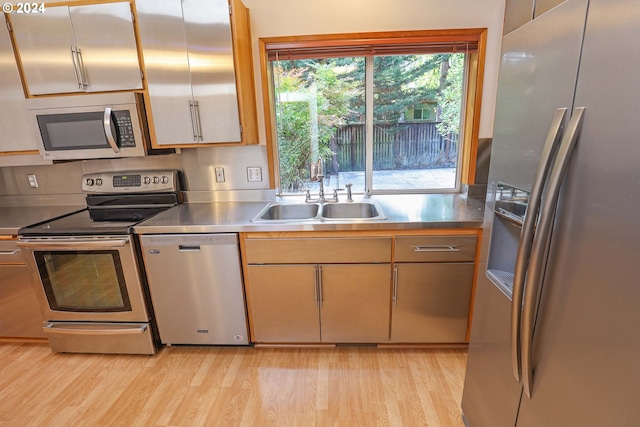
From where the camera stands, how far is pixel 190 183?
7.94 feet

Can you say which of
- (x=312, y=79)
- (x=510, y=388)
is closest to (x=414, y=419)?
(x=510, y=388)

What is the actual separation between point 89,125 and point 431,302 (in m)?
2.39

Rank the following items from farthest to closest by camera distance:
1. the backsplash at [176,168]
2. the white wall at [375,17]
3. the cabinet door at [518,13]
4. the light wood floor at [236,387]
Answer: the backsplash at [176,168] → the white wall at [375,17] → the light wood floor at [236,387] → the cabinet door at [518,13]

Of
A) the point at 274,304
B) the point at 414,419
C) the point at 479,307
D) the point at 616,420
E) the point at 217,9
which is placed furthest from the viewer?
the point at 274,304

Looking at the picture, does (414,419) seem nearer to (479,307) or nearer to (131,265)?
(479,307)

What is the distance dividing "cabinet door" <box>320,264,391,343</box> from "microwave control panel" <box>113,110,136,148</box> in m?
1.46

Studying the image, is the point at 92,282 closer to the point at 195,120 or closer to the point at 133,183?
the point at 133,183

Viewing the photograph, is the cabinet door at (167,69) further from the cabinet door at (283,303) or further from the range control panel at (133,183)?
the cabinet door at (283,303)

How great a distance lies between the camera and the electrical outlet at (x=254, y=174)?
2.37m

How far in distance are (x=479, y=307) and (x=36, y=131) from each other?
8.96 feet

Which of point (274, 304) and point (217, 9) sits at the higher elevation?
point (217, 9)

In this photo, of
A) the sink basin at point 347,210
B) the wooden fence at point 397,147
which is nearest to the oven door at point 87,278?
the sink basin at point 347,210

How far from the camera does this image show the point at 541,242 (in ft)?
2.61

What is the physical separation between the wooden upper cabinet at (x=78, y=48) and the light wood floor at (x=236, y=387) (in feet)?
5.78
